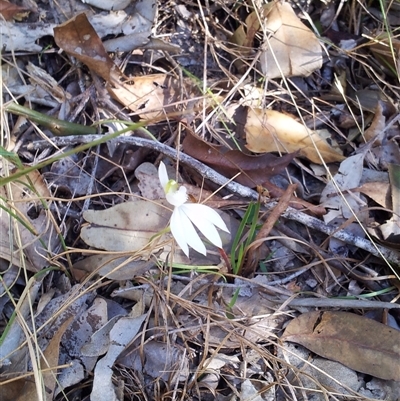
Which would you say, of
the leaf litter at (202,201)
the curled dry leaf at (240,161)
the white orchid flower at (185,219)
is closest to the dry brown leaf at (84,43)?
the leaf litter at (202,201)

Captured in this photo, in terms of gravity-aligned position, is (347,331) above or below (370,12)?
below

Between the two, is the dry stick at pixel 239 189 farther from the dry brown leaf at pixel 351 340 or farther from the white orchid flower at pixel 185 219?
the white orchid flower at pixel 185 219

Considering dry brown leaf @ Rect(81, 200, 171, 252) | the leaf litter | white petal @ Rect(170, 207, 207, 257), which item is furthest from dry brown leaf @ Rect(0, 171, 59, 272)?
white petal @ Rect(170, 207, 207, 257)

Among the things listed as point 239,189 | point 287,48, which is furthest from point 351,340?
point 287,48

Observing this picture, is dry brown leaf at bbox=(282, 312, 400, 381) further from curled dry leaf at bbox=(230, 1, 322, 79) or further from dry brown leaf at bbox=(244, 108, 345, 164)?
curled dry leaf at bbox=(230, 1, 322, 79)

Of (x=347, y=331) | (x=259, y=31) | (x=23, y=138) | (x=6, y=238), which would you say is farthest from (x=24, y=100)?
(x=347, y=331)

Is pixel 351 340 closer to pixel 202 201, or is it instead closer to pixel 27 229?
pixel 202 201

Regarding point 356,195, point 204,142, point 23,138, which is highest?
point 23,138

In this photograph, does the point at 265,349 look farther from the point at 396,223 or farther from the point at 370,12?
the point at 370,12
